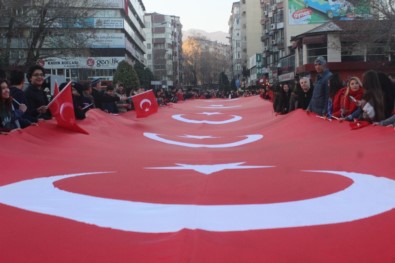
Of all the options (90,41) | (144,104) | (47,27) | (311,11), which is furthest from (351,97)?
(311,11)

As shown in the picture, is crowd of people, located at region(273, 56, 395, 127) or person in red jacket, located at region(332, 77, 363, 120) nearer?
crowd of people, located at region(273, 56, 395, 127)

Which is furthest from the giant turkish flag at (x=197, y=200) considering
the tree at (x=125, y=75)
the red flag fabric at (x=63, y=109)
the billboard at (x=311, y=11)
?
the billboard at (x=311, y=11)

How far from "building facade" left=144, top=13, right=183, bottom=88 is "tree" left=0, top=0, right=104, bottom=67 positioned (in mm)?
104464

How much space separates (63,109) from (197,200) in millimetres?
5059

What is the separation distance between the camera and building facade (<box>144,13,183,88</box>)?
138 m

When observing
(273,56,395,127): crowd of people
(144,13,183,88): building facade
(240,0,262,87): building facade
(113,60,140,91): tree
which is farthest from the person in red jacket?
(144,13,183,88): building facade

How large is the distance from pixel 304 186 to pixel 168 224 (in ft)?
6.12

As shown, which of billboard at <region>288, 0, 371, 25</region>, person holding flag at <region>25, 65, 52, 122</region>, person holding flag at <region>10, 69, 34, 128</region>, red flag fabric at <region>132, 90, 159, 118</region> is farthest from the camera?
billboard at <region>288, 0, 371, 25</region>

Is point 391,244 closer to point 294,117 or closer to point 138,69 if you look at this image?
point 294,117

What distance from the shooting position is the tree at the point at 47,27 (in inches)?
1027

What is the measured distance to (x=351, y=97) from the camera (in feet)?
28.8

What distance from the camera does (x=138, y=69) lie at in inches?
3000

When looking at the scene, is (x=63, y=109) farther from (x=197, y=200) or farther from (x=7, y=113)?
(x=197, y=200)

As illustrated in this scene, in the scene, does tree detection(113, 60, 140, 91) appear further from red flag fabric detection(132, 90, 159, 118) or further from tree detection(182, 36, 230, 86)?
tree detection(182, 36, 230, 86)
